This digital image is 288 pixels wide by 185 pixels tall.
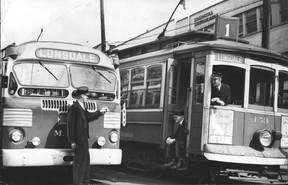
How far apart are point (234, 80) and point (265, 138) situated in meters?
1.52

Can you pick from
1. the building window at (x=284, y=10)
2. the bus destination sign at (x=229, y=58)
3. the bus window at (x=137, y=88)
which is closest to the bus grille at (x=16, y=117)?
the bus destination sign at (x=229, y=58)

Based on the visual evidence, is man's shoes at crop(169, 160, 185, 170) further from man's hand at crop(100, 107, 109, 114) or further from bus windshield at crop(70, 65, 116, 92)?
man's hand at crop(100, 107, 109, 114)

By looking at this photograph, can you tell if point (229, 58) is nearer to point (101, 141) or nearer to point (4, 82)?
point (101, 141)

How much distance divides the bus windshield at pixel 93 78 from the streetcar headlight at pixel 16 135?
145 centimetres

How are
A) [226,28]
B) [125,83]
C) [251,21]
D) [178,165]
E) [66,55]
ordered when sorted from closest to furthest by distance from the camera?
[66,55] → [178,165] → [226,28] → [125,83] → [251,21]

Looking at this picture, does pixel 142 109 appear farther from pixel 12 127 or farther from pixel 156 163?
pixel 12 127

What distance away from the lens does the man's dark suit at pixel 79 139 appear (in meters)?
7.89

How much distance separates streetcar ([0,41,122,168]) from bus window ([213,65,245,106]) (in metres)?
2.66

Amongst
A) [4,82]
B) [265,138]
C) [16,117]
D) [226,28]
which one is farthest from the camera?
[226,28]

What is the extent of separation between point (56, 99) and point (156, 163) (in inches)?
163

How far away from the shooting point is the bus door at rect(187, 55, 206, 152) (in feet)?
32.0

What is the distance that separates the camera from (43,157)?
798cm

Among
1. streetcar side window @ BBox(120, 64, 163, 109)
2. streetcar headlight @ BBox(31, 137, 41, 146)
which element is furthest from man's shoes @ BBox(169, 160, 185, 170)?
streetcar headlight @ BBox(31, 137, 41, 146)

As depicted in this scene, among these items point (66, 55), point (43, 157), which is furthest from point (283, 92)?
point (43, 157)
